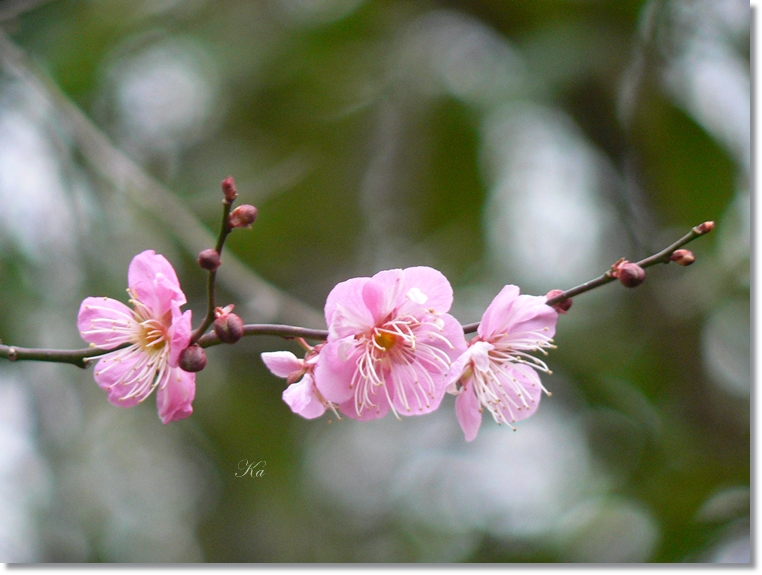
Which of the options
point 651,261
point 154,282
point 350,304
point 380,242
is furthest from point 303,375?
point 380,242

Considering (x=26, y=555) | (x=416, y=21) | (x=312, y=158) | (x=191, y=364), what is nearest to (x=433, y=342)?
(x=191, y=364)

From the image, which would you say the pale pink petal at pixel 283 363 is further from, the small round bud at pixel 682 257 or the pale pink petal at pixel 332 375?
the small round bud at pixel 682 257

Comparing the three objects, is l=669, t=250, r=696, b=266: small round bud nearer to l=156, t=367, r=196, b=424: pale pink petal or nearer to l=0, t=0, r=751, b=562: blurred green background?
l=156, t=367, r=196, b=424: pale pink petal

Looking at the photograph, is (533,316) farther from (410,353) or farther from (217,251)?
(217,251)

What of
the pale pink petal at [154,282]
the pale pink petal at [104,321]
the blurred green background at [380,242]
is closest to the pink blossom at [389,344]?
the pale pink petal at [154,282]

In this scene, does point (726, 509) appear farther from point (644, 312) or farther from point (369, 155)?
point (369, 155)
